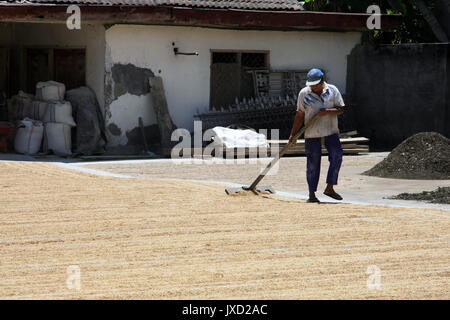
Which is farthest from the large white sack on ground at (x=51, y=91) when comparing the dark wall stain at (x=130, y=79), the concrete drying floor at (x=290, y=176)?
the concrete drying floor at (x=290, y=176)

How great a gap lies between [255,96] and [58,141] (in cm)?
513

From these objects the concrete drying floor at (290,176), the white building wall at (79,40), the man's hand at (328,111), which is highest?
the white building wall at (79,40)

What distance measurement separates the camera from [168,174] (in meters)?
16.1

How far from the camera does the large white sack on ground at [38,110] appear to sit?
1971 centimetres

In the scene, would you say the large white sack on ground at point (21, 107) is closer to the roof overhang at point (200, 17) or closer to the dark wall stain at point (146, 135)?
the roof overhang at point (200, 17)

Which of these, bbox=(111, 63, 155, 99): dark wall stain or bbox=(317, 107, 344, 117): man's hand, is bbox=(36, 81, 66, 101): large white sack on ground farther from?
bbox=(317, 107, 344, 117): man's hand

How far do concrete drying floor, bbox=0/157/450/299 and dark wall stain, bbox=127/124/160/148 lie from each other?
625 centimetres

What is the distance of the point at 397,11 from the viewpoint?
2528cm

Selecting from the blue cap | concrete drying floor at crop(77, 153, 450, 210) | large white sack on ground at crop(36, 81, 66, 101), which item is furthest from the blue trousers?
large white sack on ground at crop(36, 81, 66, 101)

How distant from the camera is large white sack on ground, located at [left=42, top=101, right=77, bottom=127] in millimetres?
19375

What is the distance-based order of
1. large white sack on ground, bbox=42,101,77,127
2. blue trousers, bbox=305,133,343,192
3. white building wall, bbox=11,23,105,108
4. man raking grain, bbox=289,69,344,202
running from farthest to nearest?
white building wall, bbox=11,23,105,108
large white sack on ground, bbox=42,101,77,127
blue trousers, bbox=305,133,343,192
man raking grain, bbox=289,69,344,202

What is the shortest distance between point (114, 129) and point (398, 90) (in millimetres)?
7103

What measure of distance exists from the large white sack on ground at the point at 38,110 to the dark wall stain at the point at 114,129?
4.79 feet

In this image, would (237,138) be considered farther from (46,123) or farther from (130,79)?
(46,123)
